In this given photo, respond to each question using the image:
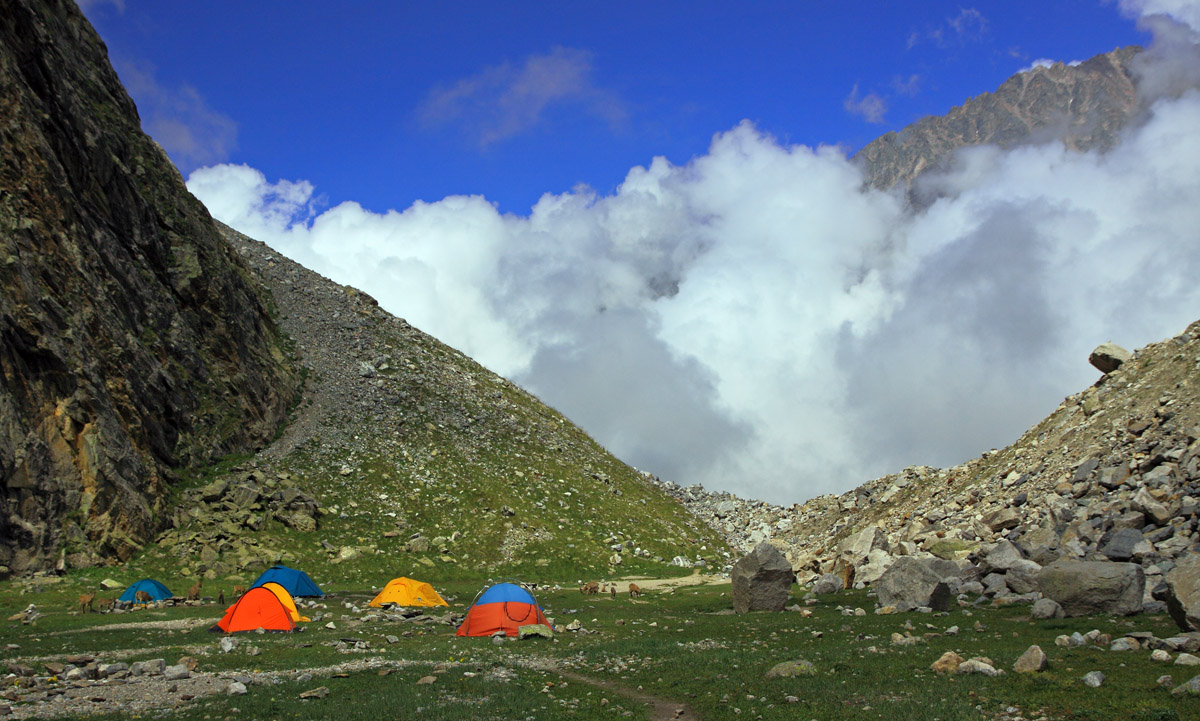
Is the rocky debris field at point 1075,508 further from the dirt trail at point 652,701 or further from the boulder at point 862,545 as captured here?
the dirt trail at point 652,701

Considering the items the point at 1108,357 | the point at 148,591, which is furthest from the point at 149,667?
the point at 1108,357

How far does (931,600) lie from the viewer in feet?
115

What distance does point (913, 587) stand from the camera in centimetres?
3578

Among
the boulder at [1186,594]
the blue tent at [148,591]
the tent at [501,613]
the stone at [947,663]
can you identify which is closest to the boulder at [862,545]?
the tent at [501,613]

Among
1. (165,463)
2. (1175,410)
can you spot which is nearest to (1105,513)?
(1175,410)

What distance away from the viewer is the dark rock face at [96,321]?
4997 centimetres

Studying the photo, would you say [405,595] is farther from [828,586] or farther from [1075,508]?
[1075,508]

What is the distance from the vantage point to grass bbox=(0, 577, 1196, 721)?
757 inches

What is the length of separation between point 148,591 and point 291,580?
327 inches

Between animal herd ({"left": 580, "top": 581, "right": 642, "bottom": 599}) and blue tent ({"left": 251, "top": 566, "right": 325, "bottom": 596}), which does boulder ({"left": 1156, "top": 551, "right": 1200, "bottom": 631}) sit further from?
blue tent ({"left": 251, "top": 566, "right": 325, "bottom": 596})

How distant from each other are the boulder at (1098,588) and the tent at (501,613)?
23.4 meters

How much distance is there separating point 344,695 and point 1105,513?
39.3 m

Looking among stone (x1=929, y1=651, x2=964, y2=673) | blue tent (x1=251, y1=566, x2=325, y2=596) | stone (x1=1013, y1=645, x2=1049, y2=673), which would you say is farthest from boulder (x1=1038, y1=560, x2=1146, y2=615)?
blue tent (x1=251, y1=566, x2=325, y2=596)

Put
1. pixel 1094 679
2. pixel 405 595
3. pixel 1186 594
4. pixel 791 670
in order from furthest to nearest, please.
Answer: pixel 405 595
pixel 1186 594
pixel 791 670
pixel 1094 679
